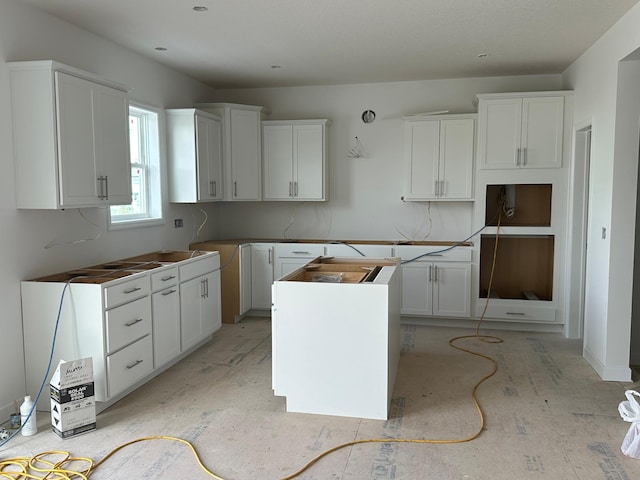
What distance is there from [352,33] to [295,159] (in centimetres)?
208

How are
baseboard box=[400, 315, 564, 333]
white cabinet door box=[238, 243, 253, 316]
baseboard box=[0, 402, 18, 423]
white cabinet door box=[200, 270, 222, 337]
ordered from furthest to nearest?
white cabinet door box=[238, 243, 253, 316]
baseboard box=[400, 315, 564, 333]
white cabinet door box=[200, 270, 222, 337]
baseboard box=[0, 402, 18, 423]

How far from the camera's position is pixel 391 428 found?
126 inches

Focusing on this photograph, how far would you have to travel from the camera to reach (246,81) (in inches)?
235

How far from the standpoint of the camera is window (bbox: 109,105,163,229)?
4.86 metres

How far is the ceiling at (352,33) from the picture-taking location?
354 cm

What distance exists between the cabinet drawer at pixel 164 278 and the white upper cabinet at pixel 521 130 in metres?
3.25

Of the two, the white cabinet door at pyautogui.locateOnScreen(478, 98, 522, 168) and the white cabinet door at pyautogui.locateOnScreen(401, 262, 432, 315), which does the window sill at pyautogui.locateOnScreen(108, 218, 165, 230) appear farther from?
the white cabinet door at pyautogui.locateOnScreen(478, 98, 522, 168)

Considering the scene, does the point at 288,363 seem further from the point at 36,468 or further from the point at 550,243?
the point at 550,243

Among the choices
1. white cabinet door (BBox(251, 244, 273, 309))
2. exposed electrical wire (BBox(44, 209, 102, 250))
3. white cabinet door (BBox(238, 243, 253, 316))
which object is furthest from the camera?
white cabinet door (BBox(251, 244, 273, 309))

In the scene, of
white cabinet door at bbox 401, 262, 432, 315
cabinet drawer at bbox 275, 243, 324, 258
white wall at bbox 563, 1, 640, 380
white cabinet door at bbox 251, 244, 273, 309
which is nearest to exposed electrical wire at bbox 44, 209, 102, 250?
white cabinet door at bbox 251, 244, 273, 309

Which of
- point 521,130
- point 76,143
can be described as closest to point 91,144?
point 76,143

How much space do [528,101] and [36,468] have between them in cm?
506

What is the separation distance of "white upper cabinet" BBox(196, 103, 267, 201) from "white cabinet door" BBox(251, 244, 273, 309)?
640mm

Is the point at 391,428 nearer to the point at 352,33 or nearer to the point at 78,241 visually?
the point at 78,241
